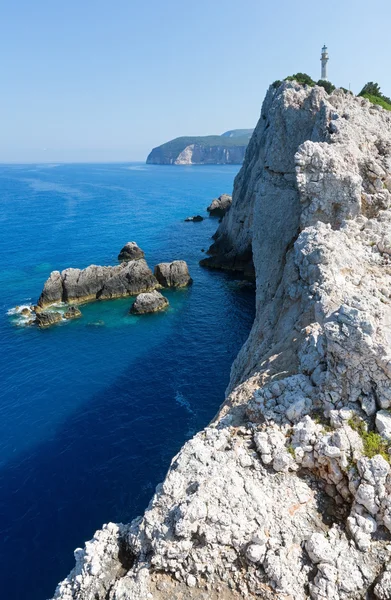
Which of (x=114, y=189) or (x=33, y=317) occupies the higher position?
(x=114, y=189)

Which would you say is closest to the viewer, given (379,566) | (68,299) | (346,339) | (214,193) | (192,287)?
(379,566)

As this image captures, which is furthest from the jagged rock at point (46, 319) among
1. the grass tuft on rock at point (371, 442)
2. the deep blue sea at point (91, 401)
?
the grass tuft on rock at point (371, 442)

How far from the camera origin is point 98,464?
29594mm

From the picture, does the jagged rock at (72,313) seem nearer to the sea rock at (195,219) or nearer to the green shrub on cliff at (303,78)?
the green shrub on cliff at (303,78)

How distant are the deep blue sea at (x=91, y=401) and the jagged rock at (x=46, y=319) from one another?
1.57 metres

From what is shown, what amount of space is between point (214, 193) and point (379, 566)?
152813 mm

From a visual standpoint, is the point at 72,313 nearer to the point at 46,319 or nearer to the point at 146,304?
the point at 46,319

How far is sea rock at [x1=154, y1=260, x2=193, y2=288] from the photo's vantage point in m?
63.2

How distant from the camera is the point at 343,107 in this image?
119 ft

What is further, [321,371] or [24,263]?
[24,263]

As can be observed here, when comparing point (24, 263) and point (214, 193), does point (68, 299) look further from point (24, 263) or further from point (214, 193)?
point (214, 193)

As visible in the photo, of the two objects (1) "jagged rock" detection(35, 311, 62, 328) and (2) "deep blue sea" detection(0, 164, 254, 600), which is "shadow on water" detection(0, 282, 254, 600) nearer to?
(2) "deep blue sea" detection(0, 164, 254, 600)

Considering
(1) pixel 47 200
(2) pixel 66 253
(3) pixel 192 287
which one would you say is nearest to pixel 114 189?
(1) pixel 47 200

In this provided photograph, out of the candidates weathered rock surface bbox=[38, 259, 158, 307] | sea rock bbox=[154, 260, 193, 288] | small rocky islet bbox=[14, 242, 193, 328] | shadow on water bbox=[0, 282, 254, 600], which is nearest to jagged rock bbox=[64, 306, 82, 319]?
small rocky islet bbox=[14, 242, 193, 328]
